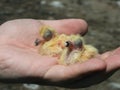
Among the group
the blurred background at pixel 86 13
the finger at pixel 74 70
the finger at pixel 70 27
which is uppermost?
the blurred background at pixel 86 13

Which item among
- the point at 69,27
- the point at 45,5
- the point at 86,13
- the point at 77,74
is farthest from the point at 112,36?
the point at 77,74

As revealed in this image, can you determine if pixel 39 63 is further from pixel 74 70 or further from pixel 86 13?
pixel 86 13

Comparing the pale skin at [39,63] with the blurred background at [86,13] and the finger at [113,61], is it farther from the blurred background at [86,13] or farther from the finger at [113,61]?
the blurred background at [86,13]

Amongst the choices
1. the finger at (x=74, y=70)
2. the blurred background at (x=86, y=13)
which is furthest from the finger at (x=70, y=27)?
the blurred background at (x=86, y=13)

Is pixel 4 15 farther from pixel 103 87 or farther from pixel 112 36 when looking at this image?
pixel 103 87

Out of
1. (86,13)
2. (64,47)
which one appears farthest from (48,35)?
(86,13)

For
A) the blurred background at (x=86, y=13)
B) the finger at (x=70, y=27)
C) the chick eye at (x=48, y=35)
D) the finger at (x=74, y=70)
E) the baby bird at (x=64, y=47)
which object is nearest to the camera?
the finger at (x=74, y=70)

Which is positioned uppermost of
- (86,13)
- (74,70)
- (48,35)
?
(86,13)
